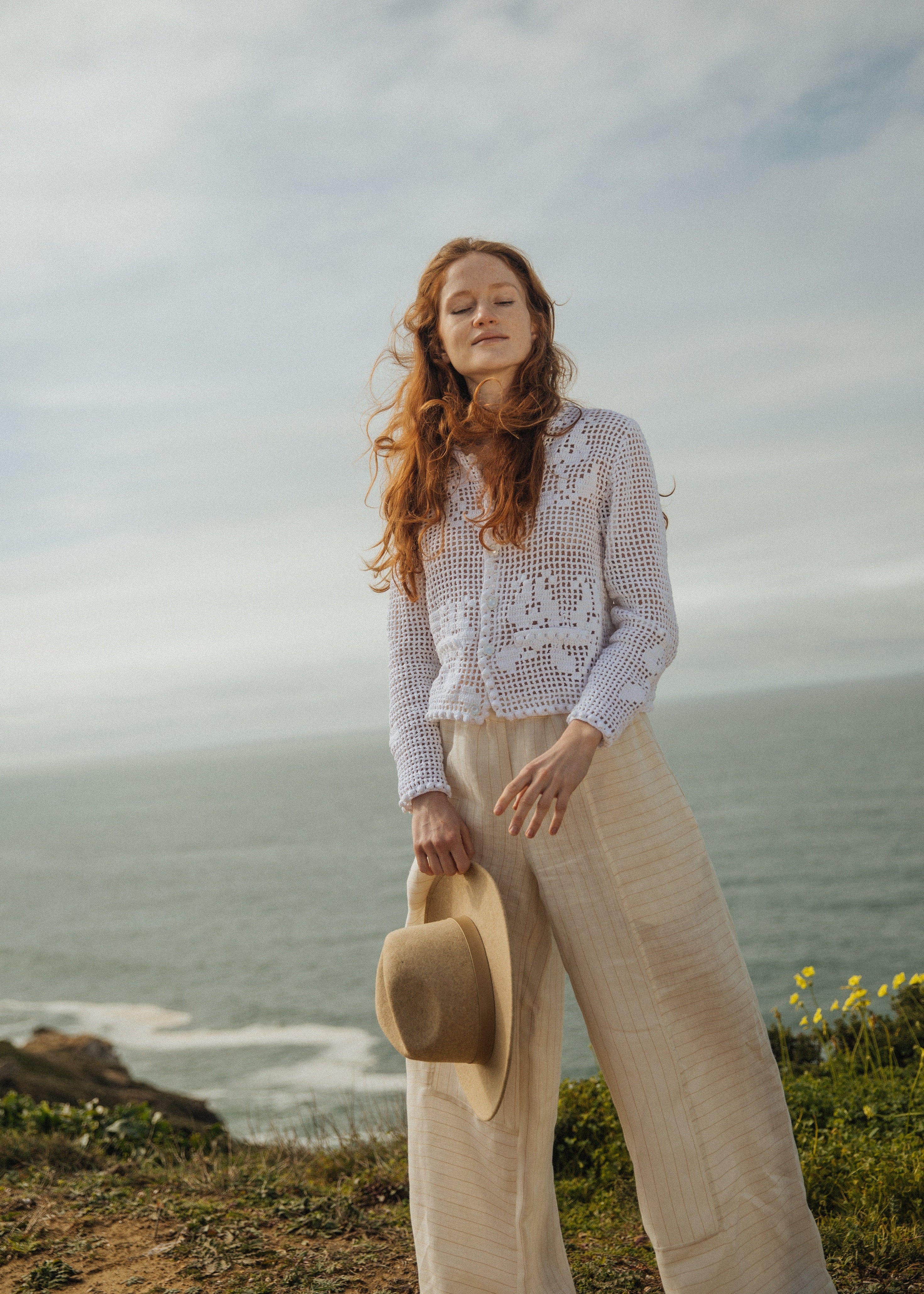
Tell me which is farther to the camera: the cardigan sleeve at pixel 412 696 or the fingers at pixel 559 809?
the cardigan sleeve at pixel 412 696

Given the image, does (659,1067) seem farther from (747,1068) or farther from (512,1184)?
(512,1184)

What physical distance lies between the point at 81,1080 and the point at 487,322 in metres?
7.89

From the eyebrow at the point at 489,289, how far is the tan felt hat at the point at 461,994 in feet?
4.24

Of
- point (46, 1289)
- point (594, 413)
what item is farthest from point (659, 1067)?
point (46, 1289)

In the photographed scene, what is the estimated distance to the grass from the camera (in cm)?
299

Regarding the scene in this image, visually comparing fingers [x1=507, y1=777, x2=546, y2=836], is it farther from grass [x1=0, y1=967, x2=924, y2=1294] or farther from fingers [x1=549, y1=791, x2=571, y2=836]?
grass [x1=0, y1=967, x2=924, y2=1294]

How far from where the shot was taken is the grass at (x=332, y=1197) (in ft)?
9.81

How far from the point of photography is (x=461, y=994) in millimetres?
2100

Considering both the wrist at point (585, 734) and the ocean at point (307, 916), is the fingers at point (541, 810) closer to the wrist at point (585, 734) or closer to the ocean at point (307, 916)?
the wrist at point (585, 734)

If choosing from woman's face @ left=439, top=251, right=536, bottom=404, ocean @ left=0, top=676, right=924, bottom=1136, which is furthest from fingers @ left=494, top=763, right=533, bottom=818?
woman's face @ left=439, top=251, right=536, bottom=404

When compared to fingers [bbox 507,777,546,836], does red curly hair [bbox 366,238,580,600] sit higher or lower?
higher

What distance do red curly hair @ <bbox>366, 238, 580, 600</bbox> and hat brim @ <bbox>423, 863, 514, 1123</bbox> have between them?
28.2 inches

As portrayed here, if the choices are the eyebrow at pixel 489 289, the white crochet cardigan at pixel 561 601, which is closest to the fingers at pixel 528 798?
the white crochet cardigan at pixel 561 601

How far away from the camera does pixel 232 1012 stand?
4556 centimetres
